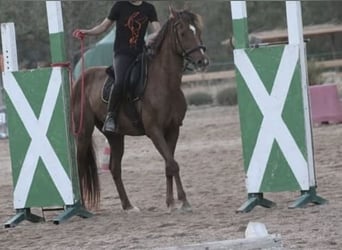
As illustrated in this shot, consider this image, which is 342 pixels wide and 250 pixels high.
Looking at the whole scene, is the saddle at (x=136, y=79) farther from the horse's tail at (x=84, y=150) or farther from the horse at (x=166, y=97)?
the horse's tail at (x=84, y=150)

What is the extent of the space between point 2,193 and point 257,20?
32.8 metres

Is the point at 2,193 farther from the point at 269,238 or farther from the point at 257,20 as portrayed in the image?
the point at 257,20

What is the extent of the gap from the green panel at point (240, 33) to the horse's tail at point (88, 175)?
2.47 metres

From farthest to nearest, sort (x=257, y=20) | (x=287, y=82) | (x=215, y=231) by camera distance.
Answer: (x=257, y=20) → (x=287, y=82) → (x=215, y=231)

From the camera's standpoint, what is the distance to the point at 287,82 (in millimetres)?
10156

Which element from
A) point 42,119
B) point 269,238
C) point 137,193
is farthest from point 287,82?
point 269,238

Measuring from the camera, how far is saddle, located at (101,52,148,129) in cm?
1090

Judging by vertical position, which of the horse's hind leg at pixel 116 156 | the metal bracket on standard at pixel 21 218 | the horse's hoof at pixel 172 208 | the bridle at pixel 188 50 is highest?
the bridle at pixel 188 50

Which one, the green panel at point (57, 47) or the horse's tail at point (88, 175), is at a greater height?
the green panel at point (57, 47)

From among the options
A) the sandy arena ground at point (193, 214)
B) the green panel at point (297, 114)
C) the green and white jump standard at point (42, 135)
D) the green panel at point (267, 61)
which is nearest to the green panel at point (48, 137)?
the green and white jump standard at point (42, 135)

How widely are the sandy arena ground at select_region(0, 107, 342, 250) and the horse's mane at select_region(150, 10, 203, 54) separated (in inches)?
75.1

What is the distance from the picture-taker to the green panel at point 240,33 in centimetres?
1030

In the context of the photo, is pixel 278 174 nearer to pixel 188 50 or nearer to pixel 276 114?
pixel 276 114

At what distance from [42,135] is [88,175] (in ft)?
3.99
